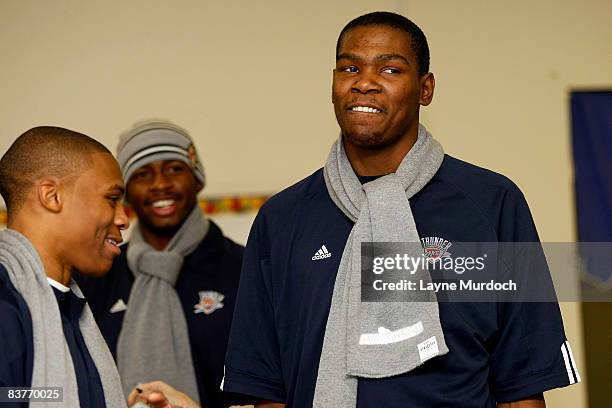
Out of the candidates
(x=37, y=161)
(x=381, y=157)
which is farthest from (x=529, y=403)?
(x=37, y=161)

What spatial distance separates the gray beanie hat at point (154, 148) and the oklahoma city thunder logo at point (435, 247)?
1299 millimetres

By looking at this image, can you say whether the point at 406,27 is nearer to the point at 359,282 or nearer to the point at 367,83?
the point at 367,83

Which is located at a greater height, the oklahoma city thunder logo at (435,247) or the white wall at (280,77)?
the white wall at (280,77)

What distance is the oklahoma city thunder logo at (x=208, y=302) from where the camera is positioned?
314 cm

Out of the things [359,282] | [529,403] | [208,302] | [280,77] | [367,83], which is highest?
[280,77]

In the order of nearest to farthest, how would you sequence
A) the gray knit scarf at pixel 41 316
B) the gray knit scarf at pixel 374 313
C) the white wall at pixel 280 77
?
1. the gray knit scarf at pixel 41 316
2. the gray knit scarf at pixel 374 313
3. the white wall at pixel 280 77

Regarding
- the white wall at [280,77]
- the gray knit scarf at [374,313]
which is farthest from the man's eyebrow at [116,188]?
the white wall at [280,77]

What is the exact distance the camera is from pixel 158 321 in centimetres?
316

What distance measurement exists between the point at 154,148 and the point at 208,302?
1.76 ft

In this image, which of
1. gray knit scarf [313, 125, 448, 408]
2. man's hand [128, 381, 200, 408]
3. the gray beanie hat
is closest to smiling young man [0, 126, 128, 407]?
man's hand [128, 381, 200, 408]

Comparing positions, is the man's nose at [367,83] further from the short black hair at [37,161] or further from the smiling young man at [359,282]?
the short black hair at [37,161]

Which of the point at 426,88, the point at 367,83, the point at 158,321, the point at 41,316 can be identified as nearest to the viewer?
the point at 41,316

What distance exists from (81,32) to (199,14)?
0.52m

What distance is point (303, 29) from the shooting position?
A: 425 cm
